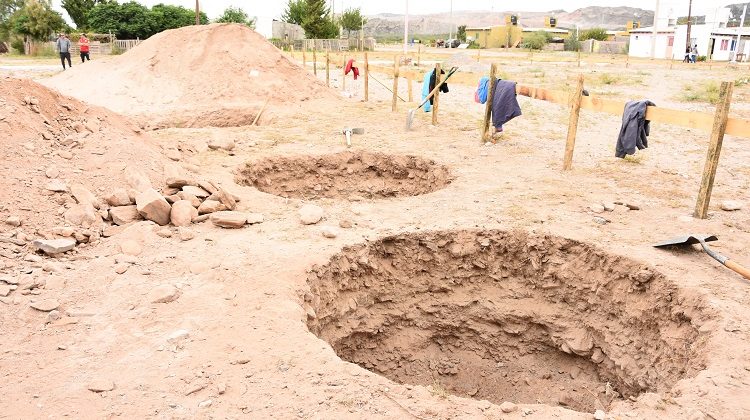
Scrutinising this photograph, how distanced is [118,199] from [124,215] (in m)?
0.29

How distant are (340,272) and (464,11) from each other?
209409mm

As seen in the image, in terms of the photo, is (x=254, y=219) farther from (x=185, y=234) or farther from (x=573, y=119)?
(x=573, y=119)

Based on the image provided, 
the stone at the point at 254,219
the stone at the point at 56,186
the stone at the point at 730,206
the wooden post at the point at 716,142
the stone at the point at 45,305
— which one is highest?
the wooden post at the point at 716,142

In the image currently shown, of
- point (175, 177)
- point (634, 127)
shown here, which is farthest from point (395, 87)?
point (175, 177)

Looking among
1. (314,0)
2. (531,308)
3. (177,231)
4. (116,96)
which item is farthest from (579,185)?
(314,0)

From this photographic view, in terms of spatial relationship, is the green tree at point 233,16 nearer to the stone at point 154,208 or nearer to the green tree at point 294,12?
the green tree at point 294,12

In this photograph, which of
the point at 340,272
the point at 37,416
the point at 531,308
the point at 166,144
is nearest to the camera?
the point at 37,416

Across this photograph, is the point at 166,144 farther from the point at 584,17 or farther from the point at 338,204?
the point at 584,17

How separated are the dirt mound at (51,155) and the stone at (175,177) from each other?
0.35 ft

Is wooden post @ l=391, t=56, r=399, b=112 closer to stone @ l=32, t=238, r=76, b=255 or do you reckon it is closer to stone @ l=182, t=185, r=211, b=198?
stone @ l=182, t=185, r=211, b=198

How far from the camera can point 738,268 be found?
4582 millimetres

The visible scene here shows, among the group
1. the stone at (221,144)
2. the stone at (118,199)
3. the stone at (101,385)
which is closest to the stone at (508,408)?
the stone at (101,385)

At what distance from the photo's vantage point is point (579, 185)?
7340mm

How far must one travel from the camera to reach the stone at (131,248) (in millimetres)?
5039
